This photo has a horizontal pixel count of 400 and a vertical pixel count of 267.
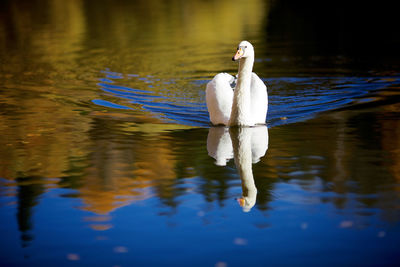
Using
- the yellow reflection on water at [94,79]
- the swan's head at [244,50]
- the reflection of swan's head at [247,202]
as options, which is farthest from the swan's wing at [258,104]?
the reflection of swan's head at [247,202]

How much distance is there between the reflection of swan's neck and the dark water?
23 millimetres

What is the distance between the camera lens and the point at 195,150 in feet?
25.9

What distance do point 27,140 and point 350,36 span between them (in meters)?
13.9

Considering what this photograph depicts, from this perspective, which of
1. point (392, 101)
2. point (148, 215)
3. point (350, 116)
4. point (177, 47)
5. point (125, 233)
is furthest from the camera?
point (177, 47)

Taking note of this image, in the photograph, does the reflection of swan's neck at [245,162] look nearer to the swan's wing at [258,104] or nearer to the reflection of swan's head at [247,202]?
the reflection of swan's head at [247,202]

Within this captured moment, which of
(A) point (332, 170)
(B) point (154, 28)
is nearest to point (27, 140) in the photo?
(A) point (332, 170)

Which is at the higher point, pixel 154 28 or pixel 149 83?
pixel 154 28

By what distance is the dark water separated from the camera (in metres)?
5.20

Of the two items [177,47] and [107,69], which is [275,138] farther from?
[177,47]

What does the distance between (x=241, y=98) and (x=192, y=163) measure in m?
1.64

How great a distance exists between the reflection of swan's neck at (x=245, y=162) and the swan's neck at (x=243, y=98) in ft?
0.45

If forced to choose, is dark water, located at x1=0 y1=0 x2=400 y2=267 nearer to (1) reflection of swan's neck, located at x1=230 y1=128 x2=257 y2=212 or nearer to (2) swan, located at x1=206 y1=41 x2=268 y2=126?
(1) reflection of swan's neck, located at x1=230 y1=128 x2=257 y2=212

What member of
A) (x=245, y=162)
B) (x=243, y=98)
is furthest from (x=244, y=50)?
(x=245, y=162)

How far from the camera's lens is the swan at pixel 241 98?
342 inches
